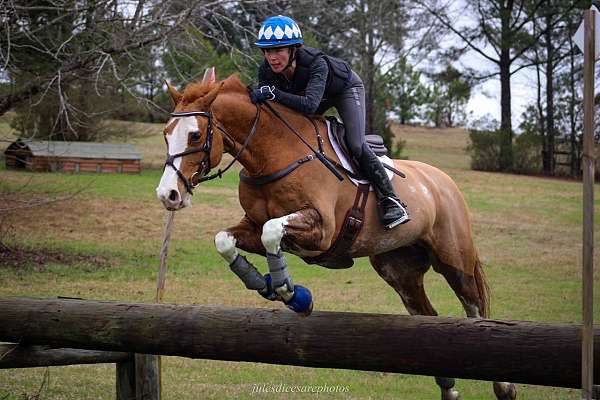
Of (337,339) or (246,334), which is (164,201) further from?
(337,339)

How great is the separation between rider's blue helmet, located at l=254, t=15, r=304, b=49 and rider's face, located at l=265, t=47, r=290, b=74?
85 mm

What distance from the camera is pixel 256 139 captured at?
5488 mm

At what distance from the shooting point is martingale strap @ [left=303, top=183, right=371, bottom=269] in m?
5.70

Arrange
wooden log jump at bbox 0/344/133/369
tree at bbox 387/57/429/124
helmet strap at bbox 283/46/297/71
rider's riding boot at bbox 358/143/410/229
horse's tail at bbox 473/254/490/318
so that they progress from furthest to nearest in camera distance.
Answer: tree at bbox 387/57/429/124, horse's tail at bbox 473/254/490/318, rider's riding boot at bbox 358/143/410/229, helmet strap at bbox 283/46/297/71, wooden log jump at bbox 0/344/133/369

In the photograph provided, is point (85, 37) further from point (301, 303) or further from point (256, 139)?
point (301, 303)

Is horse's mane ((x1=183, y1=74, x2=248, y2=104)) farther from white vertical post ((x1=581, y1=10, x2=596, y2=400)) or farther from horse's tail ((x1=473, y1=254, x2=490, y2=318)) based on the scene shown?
horse's tail ((x1=473, y1=254, x2=490, y2=318))

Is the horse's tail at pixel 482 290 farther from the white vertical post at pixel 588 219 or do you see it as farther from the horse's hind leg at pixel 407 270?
the white vertical post at pixel 588 219

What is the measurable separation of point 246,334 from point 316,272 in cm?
1120

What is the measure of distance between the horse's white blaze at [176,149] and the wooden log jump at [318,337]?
2.36 feet

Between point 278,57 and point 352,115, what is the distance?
742 mm

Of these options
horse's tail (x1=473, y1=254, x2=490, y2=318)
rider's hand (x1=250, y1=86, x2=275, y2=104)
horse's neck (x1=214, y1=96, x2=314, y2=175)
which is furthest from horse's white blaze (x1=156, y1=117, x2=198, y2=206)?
horse's tail (x1=473, y1=254, x2=490, y2=318)

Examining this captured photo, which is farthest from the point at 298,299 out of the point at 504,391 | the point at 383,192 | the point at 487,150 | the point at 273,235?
the point at 487,150

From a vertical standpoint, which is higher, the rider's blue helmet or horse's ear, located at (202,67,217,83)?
the rider's blue helmet

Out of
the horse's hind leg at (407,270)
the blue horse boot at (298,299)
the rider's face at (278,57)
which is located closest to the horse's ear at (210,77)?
the rider's face at (278,57)
